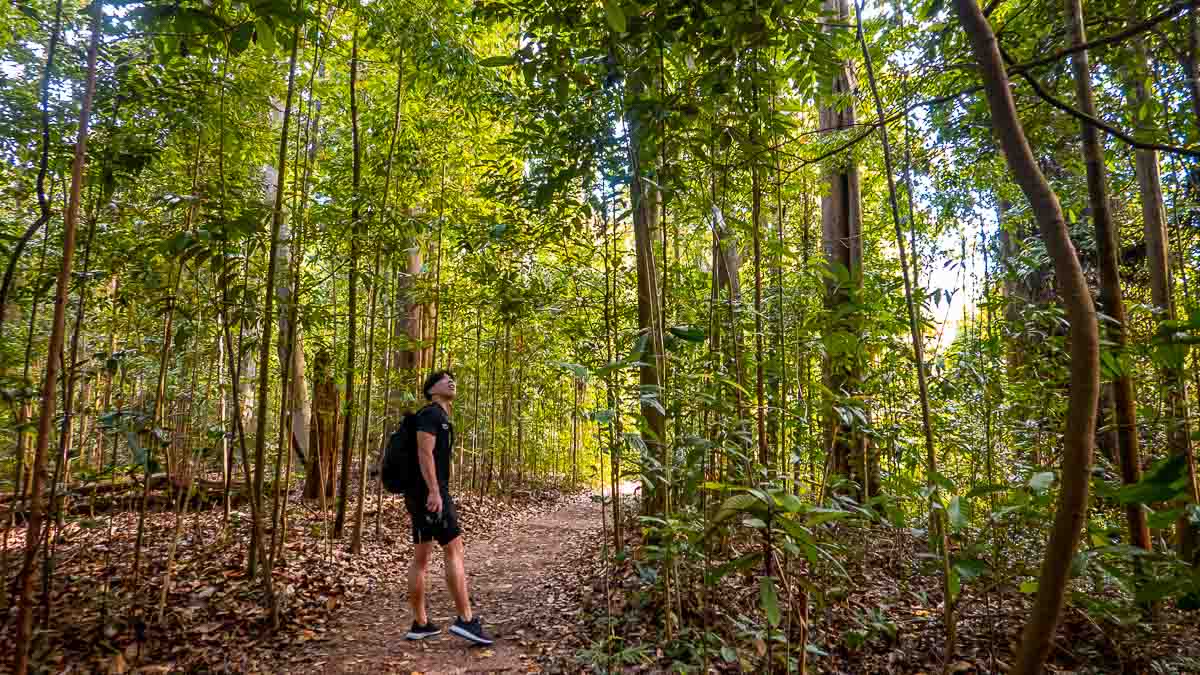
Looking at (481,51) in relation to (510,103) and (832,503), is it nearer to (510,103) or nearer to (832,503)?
(510,103)

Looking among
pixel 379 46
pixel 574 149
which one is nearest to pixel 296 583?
pixel 574 149

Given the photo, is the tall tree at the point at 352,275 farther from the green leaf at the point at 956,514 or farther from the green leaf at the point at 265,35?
the green leaf at the point at 956,514

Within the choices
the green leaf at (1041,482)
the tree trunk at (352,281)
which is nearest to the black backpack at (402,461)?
the tree trunk at (352,281)

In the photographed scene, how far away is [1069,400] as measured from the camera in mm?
979

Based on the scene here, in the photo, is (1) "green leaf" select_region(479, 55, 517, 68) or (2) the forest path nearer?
(1) "green leaf" select_region(479, 55, 517, 68)

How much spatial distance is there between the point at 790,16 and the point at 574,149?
996mm

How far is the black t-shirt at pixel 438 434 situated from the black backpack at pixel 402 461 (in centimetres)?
6

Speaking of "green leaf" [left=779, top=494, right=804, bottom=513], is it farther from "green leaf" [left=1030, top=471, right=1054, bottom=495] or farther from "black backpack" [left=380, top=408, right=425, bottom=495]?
"black backpack" [left=380, top=408, right=425, bottom=495]

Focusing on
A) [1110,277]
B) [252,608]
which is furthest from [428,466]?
[1110,277]

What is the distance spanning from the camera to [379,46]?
16.6 feet

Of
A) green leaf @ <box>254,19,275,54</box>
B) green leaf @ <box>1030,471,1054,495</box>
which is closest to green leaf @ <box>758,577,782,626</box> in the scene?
green leaf @ <box>1030,471,1054,495</box>

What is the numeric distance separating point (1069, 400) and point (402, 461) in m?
3.27

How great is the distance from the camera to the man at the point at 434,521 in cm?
333

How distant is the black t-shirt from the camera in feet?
11.1
